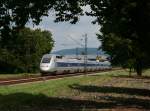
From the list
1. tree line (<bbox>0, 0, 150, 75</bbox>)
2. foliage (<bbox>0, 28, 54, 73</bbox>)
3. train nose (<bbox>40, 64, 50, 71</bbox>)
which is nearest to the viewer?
tree line (<bbox>0, 0, 150, 75</bbox>)

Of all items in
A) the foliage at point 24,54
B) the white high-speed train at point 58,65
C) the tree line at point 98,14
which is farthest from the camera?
the foliage at point 24,54

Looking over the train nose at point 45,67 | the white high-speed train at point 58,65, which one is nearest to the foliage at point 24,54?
the white high-speed train at point 58,65

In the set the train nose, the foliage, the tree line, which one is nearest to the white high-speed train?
the train nose

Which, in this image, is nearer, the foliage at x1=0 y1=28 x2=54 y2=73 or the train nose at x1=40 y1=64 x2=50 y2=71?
the train nose at x1=40 y1=64 x2=50 y2=71

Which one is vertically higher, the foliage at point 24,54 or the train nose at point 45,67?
the foliage at point 24,54

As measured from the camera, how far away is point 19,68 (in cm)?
10494

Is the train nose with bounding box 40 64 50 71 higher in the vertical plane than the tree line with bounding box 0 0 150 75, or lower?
lower

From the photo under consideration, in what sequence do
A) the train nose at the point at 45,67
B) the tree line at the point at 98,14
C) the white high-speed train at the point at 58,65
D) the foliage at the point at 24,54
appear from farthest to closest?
the foliage at the point at 24,54
the white high-speed train at the point at 58,65
the train nose at the point at 45,67
the tree line at the point at 98,14

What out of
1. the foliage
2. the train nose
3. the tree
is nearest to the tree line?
the tree

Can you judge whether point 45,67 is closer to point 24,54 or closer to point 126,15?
point 24,54

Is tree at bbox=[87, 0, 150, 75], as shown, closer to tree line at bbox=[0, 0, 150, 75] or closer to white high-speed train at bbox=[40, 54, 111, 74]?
tree line at bbox=[0, 0, 150, 75]

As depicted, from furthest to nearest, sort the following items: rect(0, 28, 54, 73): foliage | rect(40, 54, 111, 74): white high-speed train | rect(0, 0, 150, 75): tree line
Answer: rect(0, 28, 54, 73): foliage
rect(40, 54, 111, 74): white high-speed train
rect(0, 0, 150, 75): tree line

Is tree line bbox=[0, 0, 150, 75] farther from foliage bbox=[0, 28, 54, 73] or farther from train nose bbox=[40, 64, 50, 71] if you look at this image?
foliage bbox=[0, 28, 54, 73]

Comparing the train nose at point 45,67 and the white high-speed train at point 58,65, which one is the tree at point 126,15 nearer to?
the train nose at point 45,67
